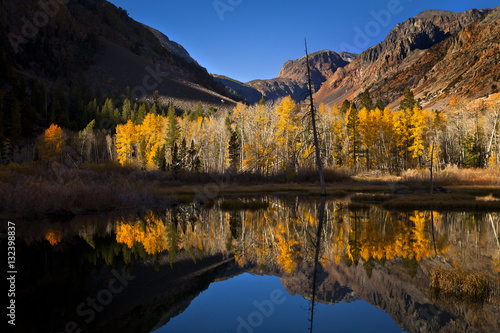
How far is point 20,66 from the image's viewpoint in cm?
12988

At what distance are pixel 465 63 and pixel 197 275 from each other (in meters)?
185

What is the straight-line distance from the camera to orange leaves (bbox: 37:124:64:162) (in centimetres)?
6944

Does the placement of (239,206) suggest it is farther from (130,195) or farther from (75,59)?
(75,59)

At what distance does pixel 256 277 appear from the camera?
338 inches

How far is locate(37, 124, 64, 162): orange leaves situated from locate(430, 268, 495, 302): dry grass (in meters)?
78.4

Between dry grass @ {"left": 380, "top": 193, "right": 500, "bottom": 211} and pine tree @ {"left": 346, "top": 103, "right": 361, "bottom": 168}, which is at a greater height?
pine tree @ {"left": 346, "top": 103, "right": 361, "bottom": 168}

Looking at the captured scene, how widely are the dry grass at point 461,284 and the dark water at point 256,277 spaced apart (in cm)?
5

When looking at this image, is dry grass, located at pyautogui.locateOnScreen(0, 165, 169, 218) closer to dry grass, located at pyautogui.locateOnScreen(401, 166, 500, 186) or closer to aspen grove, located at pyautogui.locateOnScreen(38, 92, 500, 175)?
aspen grove, located at pyautogui.locateOnScreen(38, 92, 500, 175)

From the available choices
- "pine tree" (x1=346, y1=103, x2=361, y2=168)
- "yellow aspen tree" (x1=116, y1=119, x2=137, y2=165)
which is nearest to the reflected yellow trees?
"pine tree" (x1=346, y1=103, x2=361, y2=168)

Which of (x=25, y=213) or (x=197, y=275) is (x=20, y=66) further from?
(x=197, y=275)

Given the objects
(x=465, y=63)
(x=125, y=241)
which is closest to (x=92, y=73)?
(x=125, y=241)

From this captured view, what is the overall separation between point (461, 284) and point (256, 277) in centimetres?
468

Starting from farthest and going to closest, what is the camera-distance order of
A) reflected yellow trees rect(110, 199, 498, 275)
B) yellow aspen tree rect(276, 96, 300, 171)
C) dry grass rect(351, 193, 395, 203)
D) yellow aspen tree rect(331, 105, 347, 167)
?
yellow aspen tree rect(331, 105, 347, 167) → yellow aspen tree rect(276, 96, 300, 171) → dry grass rect(351, 193, 395, 203) → reflected yellow trees rect(110, 199, 498, 275)

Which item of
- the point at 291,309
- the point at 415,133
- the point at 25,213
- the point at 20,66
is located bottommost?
the point at 291,309
